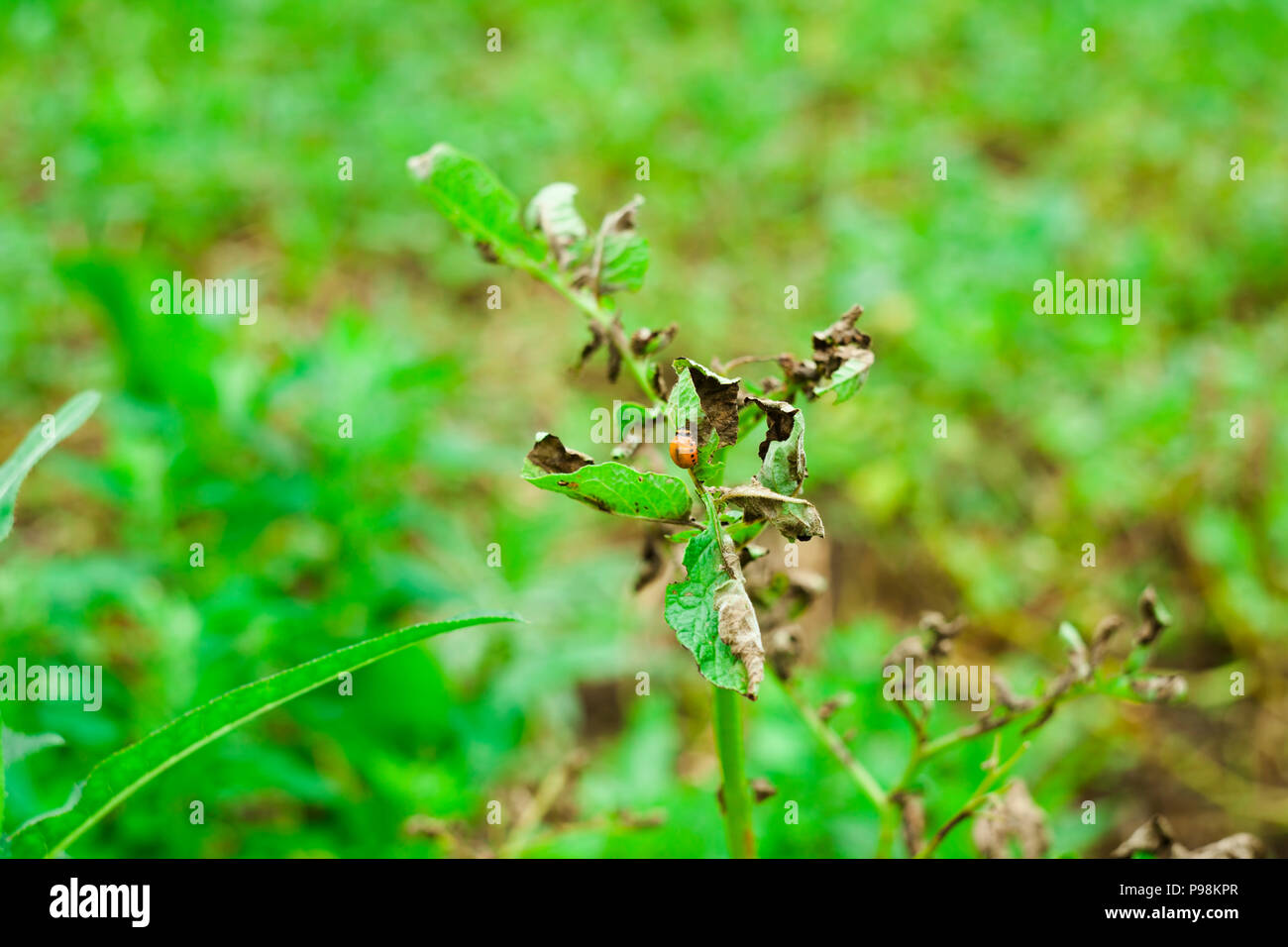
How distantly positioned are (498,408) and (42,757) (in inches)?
70.8

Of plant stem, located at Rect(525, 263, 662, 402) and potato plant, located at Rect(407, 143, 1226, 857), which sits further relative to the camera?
plant stem, located at Rect(525, 263, 662, 402)

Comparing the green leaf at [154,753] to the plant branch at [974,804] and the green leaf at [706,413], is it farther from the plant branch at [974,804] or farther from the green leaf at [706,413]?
the plant branch at [974,804]

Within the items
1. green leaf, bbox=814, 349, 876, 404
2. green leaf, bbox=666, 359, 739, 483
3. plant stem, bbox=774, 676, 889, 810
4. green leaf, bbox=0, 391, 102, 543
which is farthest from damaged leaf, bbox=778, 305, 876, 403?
green leaf, bbox=0, 391, 102, 543

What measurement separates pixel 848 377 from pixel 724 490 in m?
0.16

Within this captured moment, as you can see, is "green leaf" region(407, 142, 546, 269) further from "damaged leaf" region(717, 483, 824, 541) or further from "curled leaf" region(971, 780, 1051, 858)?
"curled leaf" region(971, 780, 1051, 858)

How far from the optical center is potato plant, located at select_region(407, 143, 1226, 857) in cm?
78

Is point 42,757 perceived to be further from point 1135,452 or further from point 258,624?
point 1135,452

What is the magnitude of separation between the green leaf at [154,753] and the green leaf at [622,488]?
0.60 ft

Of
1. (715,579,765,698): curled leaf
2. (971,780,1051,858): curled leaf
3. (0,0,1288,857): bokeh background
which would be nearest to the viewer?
(715,579,765,698): curled leaf

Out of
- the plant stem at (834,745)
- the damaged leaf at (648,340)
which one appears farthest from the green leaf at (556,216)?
the plant stem at (834,745)

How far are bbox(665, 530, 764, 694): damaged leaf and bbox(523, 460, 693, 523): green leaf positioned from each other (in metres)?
0.03

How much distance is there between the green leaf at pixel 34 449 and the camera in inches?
34.8

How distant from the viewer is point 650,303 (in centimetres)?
363

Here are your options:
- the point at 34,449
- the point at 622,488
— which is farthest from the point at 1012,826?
the point at 34,449
